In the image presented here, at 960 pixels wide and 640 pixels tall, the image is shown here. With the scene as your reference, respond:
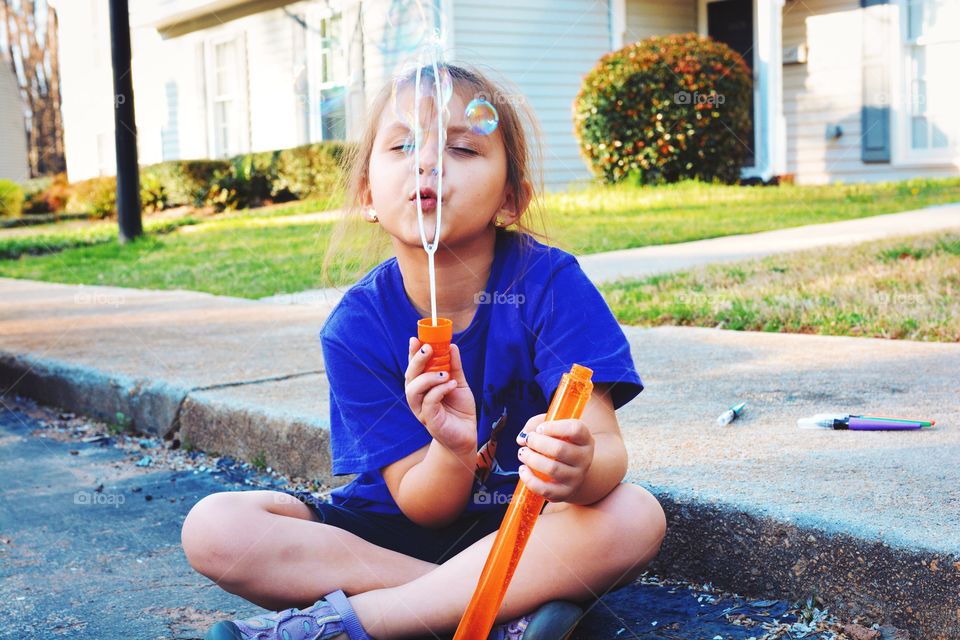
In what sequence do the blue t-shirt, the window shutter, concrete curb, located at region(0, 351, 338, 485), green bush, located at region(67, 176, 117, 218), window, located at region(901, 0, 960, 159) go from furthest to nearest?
green bush, located at region(67, 176, 117, 218) < the window shutter < window, located at region(901, 0, 960, 159) < concrete curb, located at region(0, 351, 338, 485) < the blue t-shirt

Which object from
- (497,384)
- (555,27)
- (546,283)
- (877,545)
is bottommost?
(877,545)

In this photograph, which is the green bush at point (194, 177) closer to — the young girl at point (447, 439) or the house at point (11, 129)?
the young girl at point (447, 439)

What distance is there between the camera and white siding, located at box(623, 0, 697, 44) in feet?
45.7

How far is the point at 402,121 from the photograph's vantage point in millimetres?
1826

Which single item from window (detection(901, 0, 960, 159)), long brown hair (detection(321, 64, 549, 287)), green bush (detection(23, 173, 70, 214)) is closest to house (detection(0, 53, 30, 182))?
green bush (detection(23, 173, 70, 214))

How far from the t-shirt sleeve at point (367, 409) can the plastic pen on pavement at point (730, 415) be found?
37.6 inches

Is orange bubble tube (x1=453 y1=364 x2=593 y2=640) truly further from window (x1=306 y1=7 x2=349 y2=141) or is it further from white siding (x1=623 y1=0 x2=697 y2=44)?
white siding (x1=623 y1=0 x2=697 y2=44)

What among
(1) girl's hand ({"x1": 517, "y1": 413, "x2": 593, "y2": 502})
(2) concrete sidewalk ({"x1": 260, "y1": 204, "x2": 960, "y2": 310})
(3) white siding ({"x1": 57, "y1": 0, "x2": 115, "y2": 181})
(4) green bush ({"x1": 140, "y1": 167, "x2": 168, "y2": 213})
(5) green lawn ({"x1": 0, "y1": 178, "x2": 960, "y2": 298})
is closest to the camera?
(1) girl's hand ({"x1": 517, "y1": 413, "x2": 593, "y2": 502})

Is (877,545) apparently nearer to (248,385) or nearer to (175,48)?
(248,385)

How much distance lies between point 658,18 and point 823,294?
10454 millimetres

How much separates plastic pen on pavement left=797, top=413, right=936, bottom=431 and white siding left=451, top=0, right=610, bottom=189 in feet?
34.4

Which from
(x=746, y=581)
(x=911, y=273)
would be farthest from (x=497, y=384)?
(x=911, y=273)

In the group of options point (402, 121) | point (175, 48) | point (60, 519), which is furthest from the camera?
point (175, 48)

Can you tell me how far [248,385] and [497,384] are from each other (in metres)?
1.79
